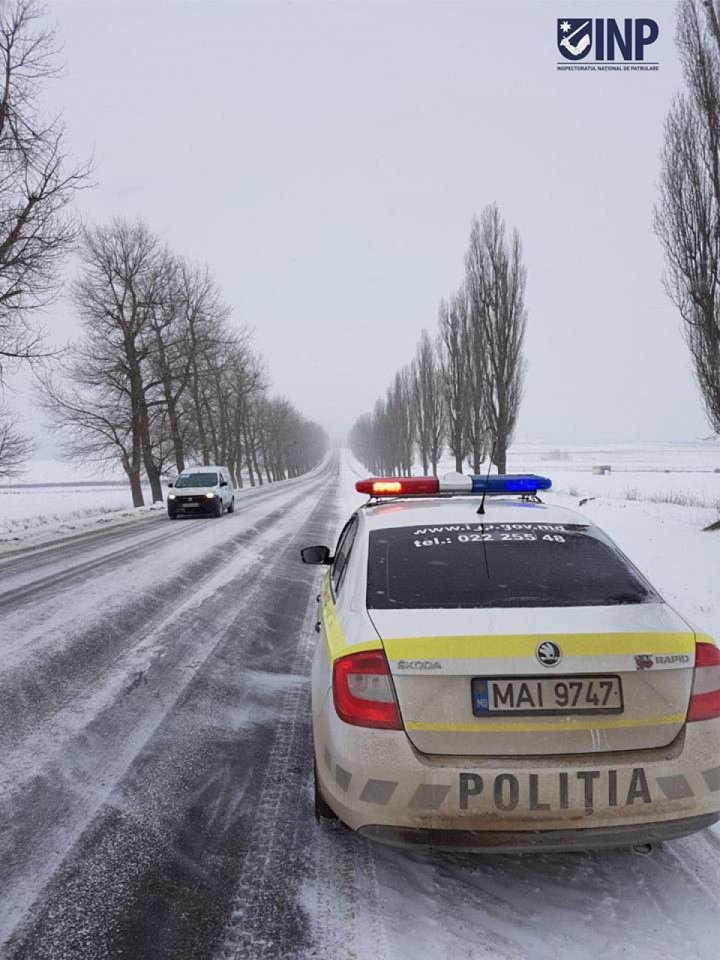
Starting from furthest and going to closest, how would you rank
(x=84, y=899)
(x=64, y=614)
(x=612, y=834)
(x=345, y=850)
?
(x=64, y=614)
(x=345, y=850)
(x=84, y=899)
(x=612, y=834)

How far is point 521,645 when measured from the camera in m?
2.21

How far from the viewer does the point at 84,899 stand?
2.33 metres

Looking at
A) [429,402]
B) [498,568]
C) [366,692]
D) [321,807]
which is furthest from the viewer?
[429,402]

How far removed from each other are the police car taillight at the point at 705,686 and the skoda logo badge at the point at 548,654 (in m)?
0.53

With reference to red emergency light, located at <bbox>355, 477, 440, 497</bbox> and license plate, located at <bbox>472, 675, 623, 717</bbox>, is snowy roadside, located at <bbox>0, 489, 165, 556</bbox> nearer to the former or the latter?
red emergency light, located at <bbox>355, 477, 440, 497</bbox>

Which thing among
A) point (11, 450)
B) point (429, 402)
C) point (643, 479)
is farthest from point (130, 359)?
point (643, 479)

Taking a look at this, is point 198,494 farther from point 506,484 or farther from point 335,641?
point 335,641

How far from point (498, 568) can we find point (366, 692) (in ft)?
2.97

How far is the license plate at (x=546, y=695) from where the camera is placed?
2.18 meters

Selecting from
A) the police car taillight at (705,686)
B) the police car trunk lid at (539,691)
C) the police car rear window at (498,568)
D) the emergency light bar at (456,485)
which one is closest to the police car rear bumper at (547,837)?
the police car trunk lid at (539,691)

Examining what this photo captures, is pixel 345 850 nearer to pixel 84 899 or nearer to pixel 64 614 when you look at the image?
pixel 84 899

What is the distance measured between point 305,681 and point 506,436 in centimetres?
2074

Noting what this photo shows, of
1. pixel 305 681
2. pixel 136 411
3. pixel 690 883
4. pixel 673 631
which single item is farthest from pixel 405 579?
pixel 136 411

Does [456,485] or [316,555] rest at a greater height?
[456,485]
